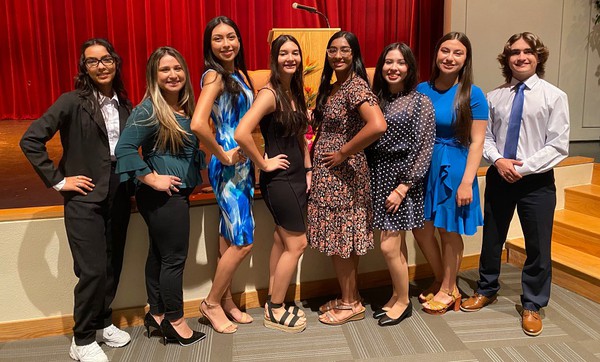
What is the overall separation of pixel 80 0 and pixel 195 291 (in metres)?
4.57

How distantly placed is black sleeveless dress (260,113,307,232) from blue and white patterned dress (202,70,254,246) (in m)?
0.09

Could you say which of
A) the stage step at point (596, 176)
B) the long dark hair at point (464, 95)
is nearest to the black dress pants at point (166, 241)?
the long dark hair at point (464, 95)

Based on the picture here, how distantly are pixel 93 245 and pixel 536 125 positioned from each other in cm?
198

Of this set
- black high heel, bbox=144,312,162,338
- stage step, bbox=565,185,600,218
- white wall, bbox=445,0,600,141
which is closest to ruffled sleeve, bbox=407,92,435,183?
black high heel, bbox=144,312,162,338

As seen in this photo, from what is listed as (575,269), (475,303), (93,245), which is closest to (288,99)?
(93,245)

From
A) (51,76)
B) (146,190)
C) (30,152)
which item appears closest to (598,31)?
(146,190)

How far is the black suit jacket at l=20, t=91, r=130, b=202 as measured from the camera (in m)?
1.97

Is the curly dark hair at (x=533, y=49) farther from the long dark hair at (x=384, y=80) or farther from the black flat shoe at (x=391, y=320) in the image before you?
Result: the black flat shoe at (x=391, y=320)

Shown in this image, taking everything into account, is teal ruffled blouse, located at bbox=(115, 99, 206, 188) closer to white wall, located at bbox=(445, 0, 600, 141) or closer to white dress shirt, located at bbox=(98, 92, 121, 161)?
white dress shirt, located at bbox=(98, 92, 121, 161)

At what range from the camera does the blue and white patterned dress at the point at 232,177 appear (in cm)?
222

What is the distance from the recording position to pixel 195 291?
262 centimetres

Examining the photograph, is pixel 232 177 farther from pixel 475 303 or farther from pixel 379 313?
pixel 475 303

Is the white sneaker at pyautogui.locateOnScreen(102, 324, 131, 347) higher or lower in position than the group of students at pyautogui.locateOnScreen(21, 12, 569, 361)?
lower

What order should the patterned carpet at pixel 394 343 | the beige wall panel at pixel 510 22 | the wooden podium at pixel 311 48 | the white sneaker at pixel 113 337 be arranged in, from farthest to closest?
the beige wall panel at pixel 510 22 < the wooden podium at pixel 311 48 < the white sneaker at pixel 113 337 < the patterned carpet at pixel 394 343
